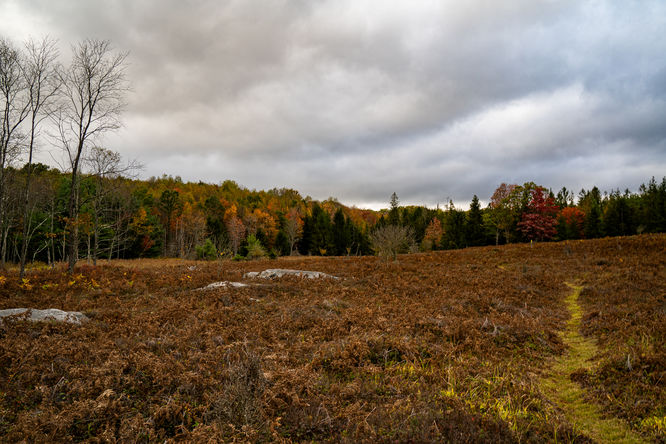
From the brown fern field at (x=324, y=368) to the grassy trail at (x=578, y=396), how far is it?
0.15 ft

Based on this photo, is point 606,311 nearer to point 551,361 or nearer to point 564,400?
point 551,361

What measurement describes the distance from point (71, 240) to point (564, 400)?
69.9 ft

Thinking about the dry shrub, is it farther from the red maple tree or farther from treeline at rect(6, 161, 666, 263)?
the red maple tree

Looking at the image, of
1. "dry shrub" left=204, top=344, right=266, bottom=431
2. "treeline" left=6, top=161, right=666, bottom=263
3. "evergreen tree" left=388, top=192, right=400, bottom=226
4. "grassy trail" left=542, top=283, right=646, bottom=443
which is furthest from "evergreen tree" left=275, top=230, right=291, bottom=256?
"dry shrub" left=204, top=344, right=266, bottom=431

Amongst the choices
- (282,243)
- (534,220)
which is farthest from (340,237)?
(534,220)

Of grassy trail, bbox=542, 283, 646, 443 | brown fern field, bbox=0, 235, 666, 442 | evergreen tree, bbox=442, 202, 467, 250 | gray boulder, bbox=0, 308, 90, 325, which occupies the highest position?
evergreen tree, bbox=442, 202, 467, 250

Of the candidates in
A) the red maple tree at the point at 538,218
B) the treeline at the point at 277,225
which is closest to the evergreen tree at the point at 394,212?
the treeline at the point at 277,225

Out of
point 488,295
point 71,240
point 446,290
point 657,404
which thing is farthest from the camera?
point 71,240

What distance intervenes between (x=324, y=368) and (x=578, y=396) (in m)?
5.02

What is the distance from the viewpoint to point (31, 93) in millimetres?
14266

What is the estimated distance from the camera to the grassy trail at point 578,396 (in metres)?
4.68

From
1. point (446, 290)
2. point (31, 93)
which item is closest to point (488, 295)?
point (446, 290)

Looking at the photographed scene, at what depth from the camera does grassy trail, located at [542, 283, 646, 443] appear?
4684 mm

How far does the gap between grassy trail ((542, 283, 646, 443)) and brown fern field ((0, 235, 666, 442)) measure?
4 cm
